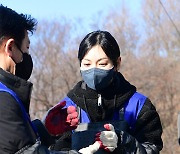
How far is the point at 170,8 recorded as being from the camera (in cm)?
2719

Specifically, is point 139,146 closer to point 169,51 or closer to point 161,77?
point 161,77

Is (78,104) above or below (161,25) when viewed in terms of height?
below

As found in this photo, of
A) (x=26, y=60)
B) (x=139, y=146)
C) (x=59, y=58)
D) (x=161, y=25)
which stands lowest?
(x=139, y=146)

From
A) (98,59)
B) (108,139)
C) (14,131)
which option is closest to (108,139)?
(108,139)

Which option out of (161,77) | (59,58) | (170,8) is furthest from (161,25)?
(59,58)

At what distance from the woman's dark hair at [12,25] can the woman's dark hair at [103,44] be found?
0.86m

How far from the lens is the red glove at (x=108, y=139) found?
3016 millimetres

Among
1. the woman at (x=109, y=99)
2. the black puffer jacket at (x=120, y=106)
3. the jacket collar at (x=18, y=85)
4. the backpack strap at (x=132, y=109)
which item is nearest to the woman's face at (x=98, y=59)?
the woman at (x=109, y=99)

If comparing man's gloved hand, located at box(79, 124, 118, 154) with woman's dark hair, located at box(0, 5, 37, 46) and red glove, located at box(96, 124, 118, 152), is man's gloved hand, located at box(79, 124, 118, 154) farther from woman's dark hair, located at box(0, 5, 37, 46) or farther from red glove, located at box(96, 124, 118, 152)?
woman's dark hair, located at box(0, 5, 37, 46)

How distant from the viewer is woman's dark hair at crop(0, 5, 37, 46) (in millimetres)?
2514

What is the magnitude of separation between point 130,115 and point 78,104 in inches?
14.3

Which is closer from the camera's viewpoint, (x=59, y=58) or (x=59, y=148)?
(x=59, y=148)

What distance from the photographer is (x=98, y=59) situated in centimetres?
341

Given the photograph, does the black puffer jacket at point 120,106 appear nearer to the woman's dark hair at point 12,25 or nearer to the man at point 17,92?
the man at point 17,92
